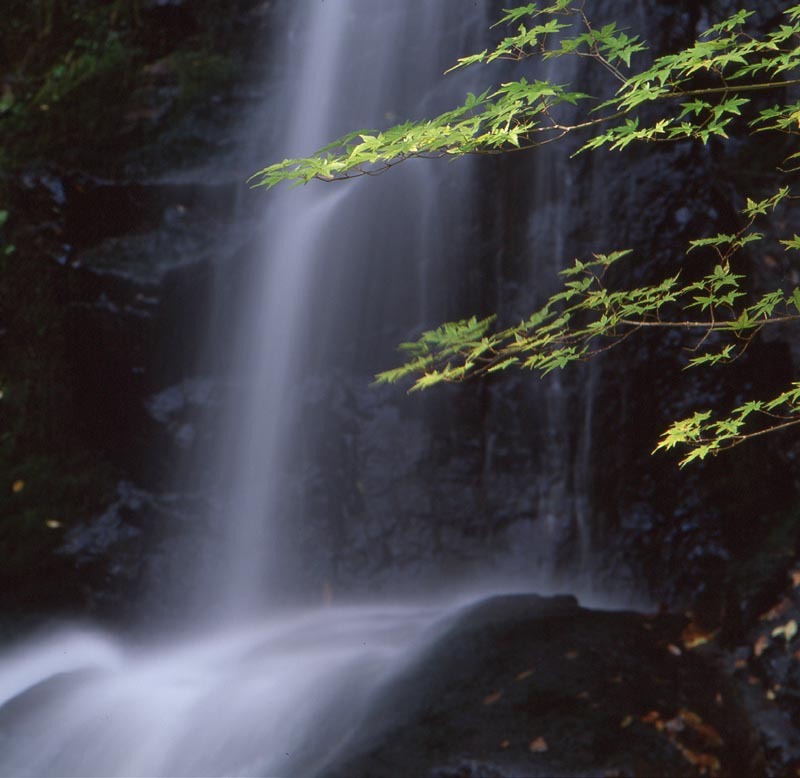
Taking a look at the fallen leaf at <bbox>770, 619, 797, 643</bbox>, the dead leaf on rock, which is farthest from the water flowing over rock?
the dead leaf on rock

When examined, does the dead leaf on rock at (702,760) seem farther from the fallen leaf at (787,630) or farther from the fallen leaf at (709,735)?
the fallen leaf at (787,630)

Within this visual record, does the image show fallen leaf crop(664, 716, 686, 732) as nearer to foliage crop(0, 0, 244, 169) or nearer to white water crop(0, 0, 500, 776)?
white water crop(0, 0, 500, 776)

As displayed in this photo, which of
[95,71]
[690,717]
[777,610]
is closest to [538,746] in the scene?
[690,717]

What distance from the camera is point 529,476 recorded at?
593cm

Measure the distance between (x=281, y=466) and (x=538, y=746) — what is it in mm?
3521

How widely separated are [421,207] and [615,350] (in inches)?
76.4

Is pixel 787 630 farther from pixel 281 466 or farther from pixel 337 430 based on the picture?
pixel 281 466

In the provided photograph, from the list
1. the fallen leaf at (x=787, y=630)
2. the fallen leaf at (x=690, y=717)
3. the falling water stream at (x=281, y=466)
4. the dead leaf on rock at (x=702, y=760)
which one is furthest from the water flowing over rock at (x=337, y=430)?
the dead leaf on rock at (x=702, y=760)

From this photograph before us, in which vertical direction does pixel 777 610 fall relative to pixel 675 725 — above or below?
below

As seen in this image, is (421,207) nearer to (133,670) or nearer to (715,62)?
(133,670)

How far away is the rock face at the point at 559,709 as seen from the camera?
11.0 ft

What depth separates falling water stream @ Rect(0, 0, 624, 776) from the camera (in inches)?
179

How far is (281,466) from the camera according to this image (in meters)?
6.46

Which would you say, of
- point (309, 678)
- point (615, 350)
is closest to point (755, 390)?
point (615, 350)
